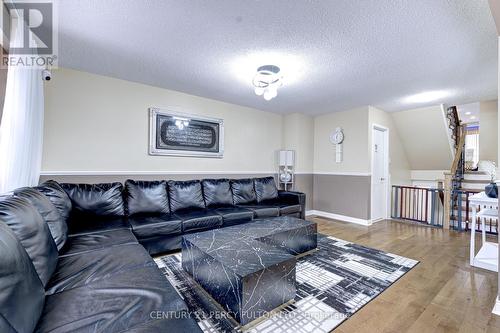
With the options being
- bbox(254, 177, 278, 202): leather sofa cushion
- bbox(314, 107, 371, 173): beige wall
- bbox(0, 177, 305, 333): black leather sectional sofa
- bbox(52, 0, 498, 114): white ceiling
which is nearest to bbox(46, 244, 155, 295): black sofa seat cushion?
bbox(0, 177, 305, 333): black leather sectional sofa

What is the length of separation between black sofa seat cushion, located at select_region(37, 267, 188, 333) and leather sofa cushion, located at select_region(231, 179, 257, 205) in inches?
101

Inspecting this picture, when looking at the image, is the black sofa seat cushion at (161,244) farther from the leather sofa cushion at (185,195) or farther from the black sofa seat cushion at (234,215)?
the black sofa seat cushion at (234,215)

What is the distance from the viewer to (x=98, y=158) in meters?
3.16

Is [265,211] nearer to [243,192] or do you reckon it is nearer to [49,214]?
[243,192]

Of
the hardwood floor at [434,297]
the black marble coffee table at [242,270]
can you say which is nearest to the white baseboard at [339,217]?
the hardwood floor at [434,297]

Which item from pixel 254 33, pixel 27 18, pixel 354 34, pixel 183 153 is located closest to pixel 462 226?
pixel 354 34

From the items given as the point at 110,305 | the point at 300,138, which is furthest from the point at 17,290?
the point at 300,138

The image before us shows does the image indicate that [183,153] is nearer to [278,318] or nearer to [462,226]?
[278,318]

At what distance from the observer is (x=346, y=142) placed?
15.3 ft

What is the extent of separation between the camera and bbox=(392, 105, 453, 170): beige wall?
4.57 meters

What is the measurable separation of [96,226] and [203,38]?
7.26 ft

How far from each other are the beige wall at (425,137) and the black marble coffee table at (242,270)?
4.36m

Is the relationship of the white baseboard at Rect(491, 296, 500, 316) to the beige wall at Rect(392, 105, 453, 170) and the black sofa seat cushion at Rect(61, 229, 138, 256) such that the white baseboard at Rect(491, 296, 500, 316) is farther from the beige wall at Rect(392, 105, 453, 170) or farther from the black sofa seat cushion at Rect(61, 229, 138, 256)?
the beige wall at Rect(392, 105, 453, 170)

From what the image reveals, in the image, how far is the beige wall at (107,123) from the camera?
9.43ft
